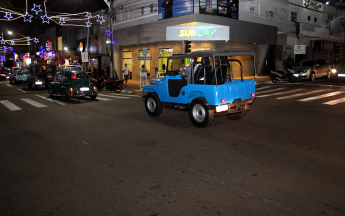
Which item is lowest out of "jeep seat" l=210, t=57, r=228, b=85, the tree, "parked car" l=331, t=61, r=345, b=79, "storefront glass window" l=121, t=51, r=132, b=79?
"jeep seat" l=210, t=57, r=228, b=85

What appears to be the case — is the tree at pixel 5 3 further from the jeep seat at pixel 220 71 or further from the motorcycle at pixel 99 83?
the jeep seat at pixel 220 71

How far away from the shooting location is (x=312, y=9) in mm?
40062

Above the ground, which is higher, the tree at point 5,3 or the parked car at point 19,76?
the tree at point 5,3

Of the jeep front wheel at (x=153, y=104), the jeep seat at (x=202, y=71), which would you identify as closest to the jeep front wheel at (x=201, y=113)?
the jeep seat at (x=202, y=71)

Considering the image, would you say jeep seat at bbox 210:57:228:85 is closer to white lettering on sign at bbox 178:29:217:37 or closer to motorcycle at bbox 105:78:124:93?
motorcycle at bbox 105:78:124:93

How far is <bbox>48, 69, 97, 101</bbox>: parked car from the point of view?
15.2 meters

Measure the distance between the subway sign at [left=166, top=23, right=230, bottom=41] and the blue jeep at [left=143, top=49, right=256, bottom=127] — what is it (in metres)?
16.1

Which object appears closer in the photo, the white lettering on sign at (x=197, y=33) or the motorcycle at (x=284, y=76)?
the motorcycle at (x=284, y=76)

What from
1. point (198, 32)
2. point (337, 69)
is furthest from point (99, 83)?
point (337, 69)

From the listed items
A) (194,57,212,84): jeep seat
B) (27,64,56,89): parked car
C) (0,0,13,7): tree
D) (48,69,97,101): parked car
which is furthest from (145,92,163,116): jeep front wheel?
(27,64,56,89): parked car

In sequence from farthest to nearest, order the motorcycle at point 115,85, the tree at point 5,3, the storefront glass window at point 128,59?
the storefront glass window at point 128,59 < the motorcycle at point 115,85 < the tree at point 5,3

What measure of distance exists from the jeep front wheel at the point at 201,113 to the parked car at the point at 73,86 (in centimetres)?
860

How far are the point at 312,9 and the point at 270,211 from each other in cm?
4401

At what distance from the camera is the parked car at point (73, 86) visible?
1524 centimetres
